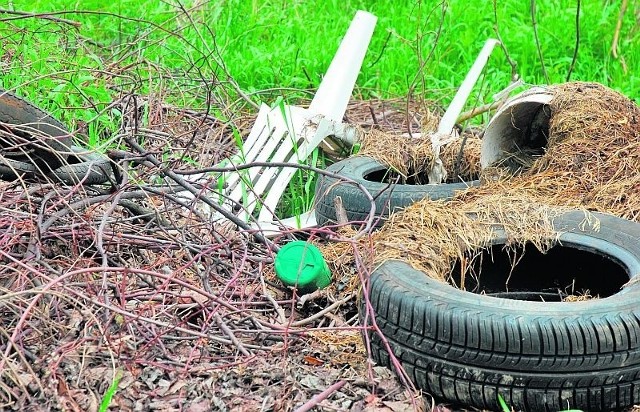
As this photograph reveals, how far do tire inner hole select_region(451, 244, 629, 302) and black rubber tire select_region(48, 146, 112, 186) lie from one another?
1.64 m

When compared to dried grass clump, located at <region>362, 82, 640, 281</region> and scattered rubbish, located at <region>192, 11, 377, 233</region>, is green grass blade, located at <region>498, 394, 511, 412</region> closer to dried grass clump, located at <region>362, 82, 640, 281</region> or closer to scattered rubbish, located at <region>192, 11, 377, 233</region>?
dried grass clump, located at <region>362, 82, 640, 281</region>

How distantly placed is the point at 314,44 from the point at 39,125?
406 cm

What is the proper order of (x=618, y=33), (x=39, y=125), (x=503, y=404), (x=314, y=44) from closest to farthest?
1. (x=503, y=404)
2. (x=39, y=125)
3. (x=618, y=33)
4. (x=314, y=44)

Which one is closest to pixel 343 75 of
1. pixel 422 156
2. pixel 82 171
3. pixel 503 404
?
pixel 422 156

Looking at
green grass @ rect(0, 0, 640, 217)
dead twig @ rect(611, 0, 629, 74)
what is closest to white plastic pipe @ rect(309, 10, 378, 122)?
green grass @ rect(0, 0, 640, 217)

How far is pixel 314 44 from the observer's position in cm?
781

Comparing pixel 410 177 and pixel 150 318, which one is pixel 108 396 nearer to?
pixel 150 318

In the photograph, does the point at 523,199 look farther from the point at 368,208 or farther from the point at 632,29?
the point at 632,29

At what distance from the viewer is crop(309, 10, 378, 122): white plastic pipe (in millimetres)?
5852

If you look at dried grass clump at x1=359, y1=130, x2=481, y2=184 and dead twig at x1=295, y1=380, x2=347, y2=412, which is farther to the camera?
dried grass clump at x1=359, y1=130, x2=481, y2=184

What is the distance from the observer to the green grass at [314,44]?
22.0 ft

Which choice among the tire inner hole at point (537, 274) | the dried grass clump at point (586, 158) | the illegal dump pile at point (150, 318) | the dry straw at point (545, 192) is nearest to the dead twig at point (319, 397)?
the illegal dump pile at point (150, 318)

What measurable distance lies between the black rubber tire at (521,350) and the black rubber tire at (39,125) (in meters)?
1.69

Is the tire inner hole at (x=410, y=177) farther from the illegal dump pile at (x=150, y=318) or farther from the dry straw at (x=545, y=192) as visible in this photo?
the illegal dump pile at (x=150, y=318)
